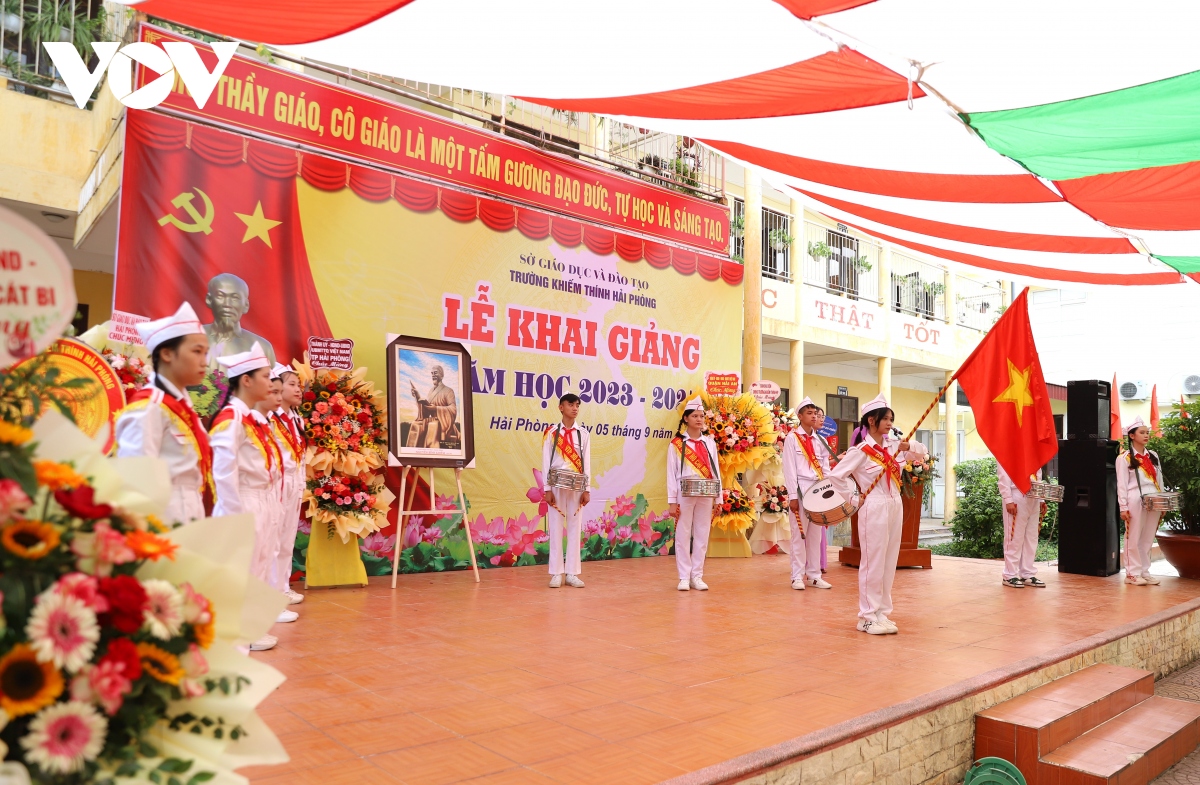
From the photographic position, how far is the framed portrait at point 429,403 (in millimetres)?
6598

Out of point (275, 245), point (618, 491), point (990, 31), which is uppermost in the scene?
point (990, 31)

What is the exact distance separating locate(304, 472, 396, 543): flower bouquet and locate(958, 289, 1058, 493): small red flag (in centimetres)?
437

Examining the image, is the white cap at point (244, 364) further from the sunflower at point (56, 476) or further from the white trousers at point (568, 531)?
the white trousers at point (568, 531)

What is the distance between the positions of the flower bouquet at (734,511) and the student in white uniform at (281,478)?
496 cm

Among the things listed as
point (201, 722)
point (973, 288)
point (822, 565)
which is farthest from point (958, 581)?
point (973, 288)

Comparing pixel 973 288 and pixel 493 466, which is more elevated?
pixel 973 288

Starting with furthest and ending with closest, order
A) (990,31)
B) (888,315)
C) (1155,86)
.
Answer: (888,315) → (1155,86) → (990,31)

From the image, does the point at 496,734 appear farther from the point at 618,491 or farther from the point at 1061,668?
the point at 618,491

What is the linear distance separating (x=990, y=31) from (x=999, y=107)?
2.92 feet

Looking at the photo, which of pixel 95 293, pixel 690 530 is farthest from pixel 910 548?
pixel 95 293

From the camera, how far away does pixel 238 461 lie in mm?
4203

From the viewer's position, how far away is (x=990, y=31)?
143 inches

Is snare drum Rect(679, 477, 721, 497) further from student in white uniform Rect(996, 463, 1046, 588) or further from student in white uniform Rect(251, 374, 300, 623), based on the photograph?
student in white uniform Rect(251, 374, 300, 623)

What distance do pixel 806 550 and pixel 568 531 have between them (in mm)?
2116
